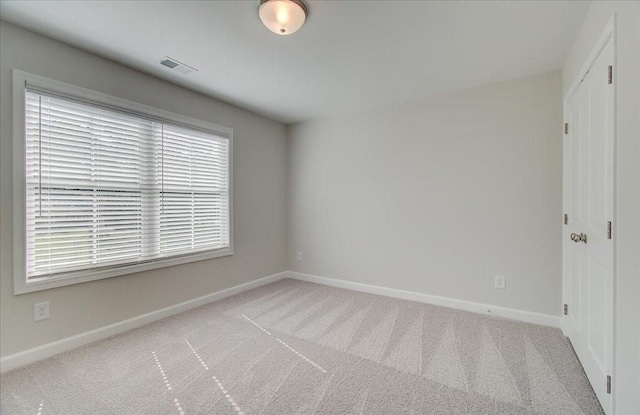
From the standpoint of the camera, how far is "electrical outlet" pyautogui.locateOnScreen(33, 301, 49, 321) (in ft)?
6.77

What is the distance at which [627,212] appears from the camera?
1.33 m

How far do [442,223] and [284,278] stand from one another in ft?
8.21

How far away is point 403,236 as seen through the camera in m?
3.45

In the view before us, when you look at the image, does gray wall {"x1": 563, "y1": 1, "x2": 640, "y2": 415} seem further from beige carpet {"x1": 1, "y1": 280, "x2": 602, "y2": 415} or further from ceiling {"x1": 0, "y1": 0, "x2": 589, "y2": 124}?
ceiling {"x1": 0, "y1": 0, "x2": 589, "y2": 124}

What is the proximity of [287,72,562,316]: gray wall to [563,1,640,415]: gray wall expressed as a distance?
1.41 meters

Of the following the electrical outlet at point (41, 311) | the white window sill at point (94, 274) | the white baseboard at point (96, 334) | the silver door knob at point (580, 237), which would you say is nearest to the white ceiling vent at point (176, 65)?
the white window sill at point (94, 274)

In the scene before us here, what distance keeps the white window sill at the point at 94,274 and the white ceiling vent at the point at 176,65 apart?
1.91m

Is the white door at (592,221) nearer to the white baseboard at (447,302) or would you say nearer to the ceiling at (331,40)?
the white baseboard at (447,302)

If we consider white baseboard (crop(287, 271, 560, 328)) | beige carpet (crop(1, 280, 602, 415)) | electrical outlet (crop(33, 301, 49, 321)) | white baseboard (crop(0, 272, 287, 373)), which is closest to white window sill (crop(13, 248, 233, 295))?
electrical outlet (crop(33, 301, 49, 321))

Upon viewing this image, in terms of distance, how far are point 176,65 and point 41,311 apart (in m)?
2.31

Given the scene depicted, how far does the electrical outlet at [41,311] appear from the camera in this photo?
2.06 meters

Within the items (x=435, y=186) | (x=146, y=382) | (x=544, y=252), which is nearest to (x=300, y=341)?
(x=146, y=382)

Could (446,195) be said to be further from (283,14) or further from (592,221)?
(283,14)

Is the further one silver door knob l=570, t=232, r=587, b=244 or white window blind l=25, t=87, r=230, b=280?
white window blind l=25, t=87, r=230, b=280
